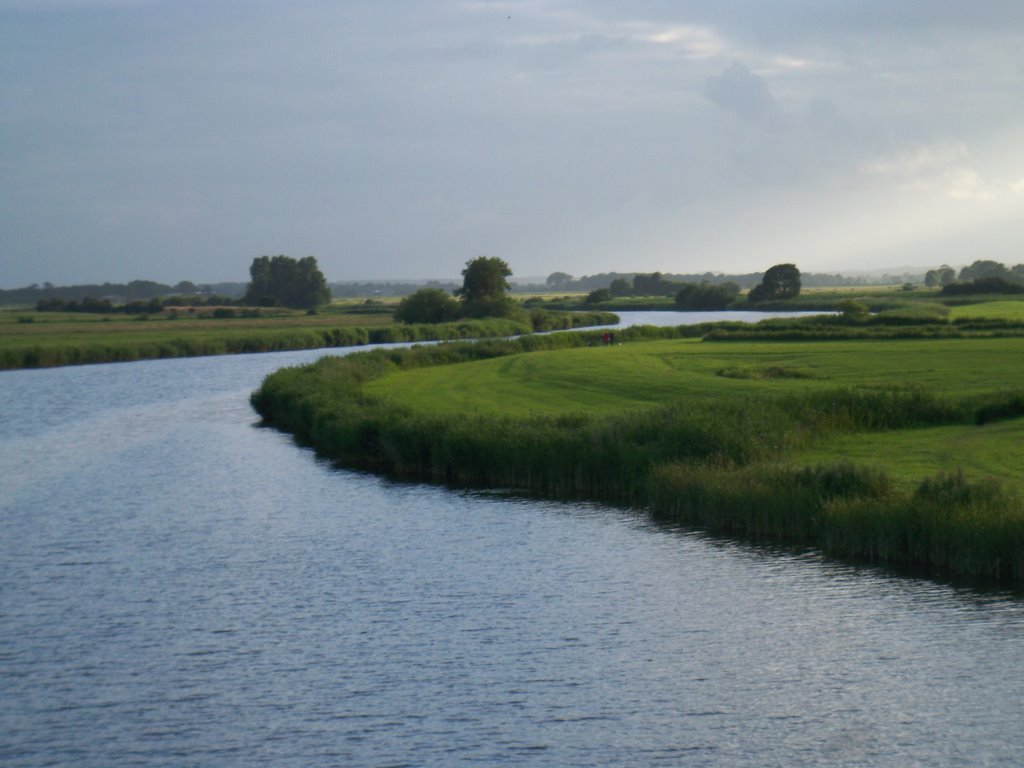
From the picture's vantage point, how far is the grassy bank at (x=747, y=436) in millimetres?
21484

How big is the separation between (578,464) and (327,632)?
12198mm

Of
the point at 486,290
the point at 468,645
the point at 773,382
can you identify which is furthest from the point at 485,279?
the point at 468,645

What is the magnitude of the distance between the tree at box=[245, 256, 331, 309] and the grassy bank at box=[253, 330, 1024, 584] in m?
118

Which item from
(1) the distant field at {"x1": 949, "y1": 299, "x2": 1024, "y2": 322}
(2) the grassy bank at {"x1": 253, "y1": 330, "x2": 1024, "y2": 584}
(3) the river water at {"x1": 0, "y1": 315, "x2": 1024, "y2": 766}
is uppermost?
(1) the distant field at {"x1": 949, "y1": 299, "x2": 1024, "y2": 322}

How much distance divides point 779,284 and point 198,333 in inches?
3099

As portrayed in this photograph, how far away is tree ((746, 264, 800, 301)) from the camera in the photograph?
145875 millimetres

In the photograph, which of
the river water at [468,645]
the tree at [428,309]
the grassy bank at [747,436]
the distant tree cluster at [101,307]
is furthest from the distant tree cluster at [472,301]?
the river water at [468,645]

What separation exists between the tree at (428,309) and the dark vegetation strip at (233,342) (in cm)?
738

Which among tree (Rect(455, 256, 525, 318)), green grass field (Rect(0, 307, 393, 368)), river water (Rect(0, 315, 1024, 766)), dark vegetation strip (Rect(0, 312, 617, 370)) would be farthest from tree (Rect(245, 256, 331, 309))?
river water (Rect(0, 315, 1024, 766))

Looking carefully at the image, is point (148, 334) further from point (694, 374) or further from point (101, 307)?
point (694, 374)

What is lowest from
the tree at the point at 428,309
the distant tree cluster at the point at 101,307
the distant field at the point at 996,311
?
the distant field at the point at 996,311

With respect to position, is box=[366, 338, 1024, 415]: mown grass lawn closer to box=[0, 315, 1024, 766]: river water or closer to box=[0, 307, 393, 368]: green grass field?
box=[0, 315, 1024, 766]: river water

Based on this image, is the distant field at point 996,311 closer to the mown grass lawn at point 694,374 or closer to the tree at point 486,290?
the mown grass lawn at point 694,374

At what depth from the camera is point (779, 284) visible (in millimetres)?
146375
